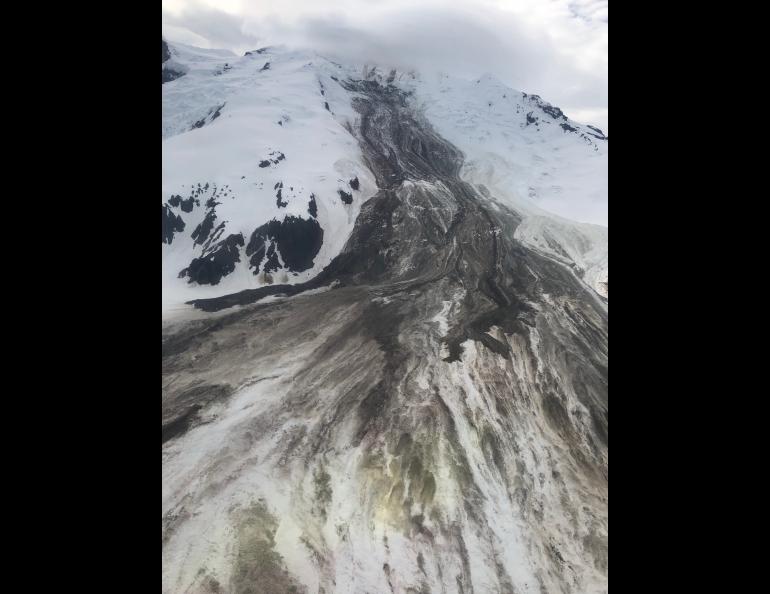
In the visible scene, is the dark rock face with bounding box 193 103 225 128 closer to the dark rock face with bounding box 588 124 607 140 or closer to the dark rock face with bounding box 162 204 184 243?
the dark rock face with bounding box 162 204 184 243

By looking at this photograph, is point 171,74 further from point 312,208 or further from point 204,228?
point 312,208

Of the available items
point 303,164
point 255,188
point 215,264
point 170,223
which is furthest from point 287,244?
point 303,164

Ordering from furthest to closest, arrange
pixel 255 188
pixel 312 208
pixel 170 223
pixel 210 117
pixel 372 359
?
pixel 210 117 → pixel 255 188 → pixel 312 208 → pixel 170 223 → pixel 372 359

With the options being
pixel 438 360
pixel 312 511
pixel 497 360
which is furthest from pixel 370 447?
pixel 497 360

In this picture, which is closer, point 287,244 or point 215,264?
point 215,264

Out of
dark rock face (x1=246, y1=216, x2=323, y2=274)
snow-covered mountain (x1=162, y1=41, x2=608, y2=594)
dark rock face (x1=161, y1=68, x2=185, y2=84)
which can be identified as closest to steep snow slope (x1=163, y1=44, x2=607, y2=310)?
dark rock face (x1=246, y1=216, x2=323, y2=274)

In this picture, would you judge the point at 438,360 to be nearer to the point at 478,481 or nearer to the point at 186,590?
the point at 478,481

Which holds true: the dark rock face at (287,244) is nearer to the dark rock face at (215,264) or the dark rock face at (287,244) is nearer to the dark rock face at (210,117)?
the dark rock face at (215,264)
